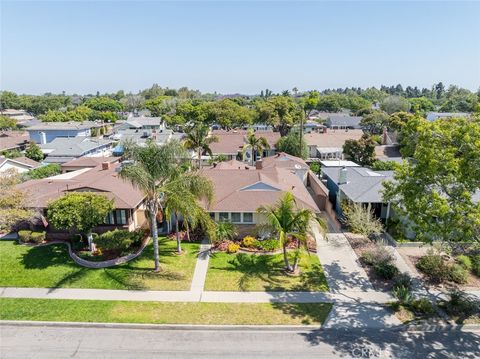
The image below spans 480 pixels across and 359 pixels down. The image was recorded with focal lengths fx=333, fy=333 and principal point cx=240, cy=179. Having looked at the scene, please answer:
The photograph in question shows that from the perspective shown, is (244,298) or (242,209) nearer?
(244,298)

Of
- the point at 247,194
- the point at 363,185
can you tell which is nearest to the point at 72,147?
the point at 247,194

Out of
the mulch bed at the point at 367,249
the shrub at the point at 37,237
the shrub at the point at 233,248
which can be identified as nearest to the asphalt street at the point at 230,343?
the mulch bed at the point at 367,249

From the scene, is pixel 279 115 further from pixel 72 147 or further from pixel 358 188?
pixel 358 188

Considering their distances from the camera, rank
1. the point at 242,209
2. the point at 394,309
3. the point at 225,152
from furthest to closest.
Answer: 1. the point at 225,152
2. the point at 242,209
3. the point at 394,309

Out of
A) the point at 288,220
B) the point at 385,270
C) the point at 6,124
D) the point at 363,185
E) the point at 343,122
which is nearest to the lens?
the point at 385,270

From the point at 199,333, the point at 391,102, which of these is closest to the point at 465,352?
the point at 199,333

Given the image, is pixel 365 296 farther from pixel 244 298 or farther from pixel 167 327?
pixel 167 327
